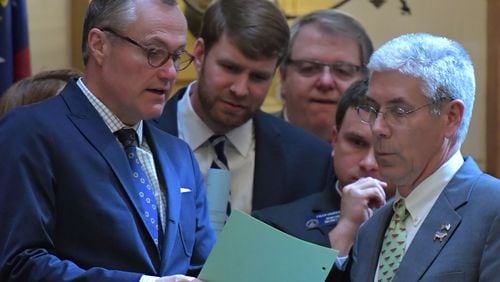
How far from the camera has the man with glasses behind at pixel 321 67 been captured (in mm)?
3842

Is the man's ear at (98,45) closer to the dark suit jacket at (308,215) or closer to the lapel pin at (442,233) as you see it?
the dark suit jacket at (308,215)

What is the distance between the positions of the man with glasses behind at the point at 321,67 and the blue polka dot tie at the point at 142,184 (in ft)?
4.21

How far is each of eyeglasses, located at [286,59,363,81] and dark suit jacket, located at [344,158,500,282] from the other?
1.38 meters

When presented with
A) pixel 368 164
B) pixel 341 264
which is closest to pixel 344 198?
pixel 368 164

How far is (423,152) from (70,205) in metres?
0.84

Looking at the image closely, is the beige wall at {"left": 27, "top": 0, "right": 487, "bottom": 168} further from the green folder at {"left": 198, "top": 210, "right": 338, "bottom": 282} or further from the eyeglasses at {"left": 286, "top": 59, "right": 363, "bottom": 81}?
the green folder at {"left": 198, "top": 210, "right": 338, "bottom": 282}

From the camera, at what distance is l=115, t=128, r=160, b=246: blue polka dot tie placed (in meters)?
2.59

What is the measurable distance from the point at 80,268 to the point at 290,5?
8.95ft

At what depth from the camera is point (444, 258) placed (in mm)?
2330

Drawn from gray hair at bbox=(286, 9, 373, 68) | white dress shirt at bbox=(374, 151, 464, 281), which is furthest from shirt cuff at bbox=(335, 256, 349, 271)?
gray hair at bbox=(286, 9, 373, 68)

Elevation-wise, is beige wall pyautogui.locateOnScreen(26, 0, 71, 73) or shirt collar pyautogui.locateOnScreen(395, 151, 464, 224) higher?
shirt collar pyautogui.locateOnScreen(395, 151, 464, 224)

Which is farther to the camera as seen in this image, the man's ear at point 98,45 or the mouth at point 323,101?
the mouth at point 323,101

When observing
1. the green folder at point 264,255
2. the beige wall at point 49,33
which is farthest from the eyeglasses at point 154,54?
the beige wall at point 49,33

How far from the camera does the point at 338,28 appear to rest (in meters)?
3.92
